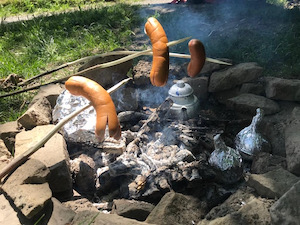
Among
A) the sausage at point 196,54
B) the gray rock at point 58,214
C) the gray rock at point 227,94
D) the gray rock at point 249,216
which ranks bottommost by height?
the gray rock at point 227,94

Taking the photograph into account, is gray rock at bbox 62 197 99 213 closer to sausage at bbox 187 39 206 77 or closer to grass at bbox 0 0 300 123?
sausage at bbox 187 39 206 77

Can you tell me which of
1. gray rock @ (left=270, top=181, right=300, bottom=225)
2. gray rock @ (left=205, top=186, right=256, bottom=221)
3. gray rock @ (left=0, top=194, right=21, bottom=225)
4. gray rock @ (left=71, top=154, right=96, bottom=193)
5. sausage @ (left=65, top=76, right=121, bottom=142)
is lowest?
gray rock @ (left=71, top=154, right=96, bottom=193)

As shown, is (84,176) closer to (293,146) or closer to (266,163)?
(266,163)

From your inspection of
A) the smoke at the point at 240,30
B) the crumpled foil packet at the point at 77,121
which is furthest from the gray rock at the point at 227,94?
the crumpled foil packet at the point at 77,121

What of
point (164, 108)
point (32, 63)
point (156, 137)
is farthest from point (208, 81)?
point (32, 63)

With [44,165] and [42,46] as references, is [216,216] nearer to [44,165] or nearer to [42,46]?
[44,165]

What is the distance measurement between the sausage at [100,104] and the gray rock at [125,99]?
3.74ft

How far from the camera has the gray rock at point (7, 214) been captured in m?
1.83

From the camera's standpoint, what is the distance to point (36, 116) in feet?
8.89

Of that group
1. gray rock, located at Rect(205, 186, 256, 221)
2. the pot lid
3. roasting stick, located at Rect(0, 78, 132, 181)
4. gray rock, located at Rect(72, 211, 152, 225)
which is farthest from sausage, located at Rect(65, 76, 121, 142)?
the pot lid

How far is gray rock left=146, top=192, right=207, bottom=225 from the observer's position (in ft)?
6.29

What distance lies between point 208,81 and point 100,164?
4.56 feet

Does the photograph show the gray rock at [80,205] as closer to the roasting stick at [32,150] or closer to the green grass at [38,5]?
the roasting stick at [32,150]

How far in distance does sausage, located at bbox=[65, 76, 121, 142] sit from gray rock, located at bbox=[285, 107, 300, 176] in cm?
119
